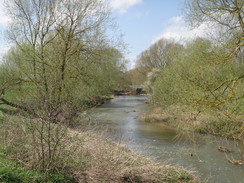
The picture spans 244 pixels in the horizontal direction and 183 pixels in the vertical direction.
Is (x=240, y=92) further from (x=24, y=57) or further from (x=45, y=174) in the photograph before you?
(x=24, y=57)

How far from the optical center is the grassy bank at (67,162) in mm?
5578

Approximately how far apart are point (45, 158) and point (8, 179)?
1059 millimetres

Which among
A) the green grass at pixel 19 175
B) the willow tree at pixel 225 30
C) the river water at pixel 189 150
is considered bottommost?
the river water at pixel 189 150

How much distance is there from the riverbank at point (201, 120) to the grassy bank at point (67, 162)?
2.83m

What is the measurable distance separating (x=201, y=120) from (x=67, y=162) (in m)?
10.1

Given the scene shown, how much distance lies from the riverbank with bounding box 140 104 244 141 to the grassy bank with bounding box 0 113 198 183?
9.27 feet

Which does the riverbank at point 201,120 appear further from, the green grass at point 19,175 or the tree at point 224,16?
the green grass at point 19,175

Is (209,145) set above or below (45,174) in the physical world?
below

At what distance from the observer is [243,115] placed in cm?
816

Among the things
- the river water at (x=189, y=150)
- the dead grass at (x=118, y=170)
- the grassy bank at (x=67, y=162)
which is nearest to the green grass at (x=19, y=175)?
the grassy bank at (x=67, y=162)

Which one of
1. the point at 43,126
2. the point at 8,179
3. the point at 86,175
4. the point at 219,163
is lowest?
the point at 219,163

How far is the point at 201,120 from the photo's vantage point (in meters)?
14.2

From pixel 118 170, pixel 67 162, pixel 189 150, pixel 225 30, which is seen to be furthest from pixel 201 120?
pixel 67 162

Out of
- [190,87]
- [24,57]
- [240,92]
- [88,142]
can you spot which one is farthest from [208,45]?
[24,57]
